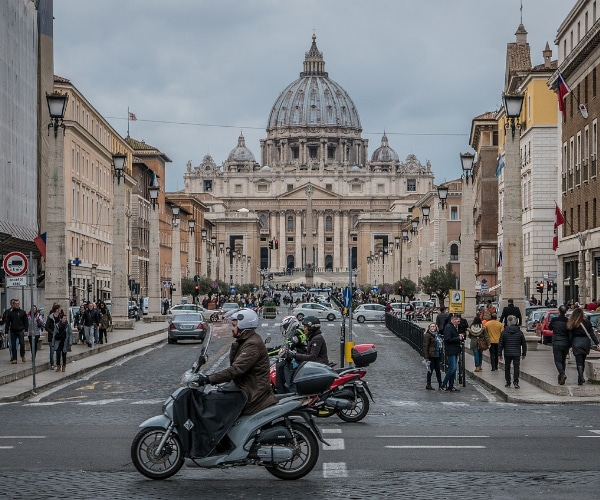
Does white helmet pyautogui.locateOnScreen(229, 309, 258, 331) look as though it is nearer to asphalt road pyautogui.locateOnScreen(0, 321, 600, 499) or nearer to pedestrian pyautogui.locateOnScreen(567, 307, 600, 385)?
asphalt road pyautogui.locateOnScreen(0, 321, 600, 499)

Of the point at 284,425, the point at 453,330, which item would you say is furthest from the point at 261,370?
the point at 453,330

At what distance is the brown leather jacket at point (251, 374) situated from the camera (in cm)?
1212

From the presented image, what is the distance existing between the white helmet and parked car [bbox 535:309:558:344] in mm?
28833

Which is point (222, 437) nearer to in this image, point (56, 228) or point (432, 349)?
point (432, 349)

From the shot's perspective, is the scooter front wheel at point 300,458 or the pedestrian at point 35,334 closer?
the scooter front wheel at point 300,458

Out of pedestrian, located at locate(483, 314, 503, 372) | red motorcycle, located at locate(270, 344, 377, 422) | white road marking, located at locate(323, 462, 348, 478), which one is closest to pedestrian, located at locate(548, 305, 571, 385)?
pedestrian, located at locate(483, 314, 503, 372)

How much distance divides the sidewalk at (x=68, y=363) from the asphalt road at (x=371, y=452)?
1256 mm

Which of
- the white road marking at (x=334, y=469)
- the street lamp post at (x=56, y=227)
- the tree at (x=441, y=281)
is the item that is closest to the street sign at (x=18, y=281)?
the street lamp post at (x=56, y=227)

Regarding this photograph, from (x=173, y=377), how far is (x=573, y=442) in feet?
47.1

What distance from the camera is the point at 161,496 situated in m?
11.3

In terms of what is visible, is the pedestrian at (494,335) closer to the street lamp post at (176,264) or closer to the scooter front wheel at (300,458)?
the scooter front wheel at (300,458)

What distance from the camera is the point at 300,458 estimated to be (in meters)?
12.3

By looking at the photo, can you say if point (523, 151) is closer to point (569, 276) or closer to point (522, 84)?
point (522, 84)

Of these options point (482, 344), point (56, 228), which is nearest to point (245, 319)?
point (482, 344)
